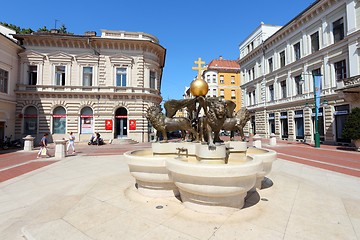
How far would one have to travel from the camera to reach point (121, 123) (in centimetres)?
2469

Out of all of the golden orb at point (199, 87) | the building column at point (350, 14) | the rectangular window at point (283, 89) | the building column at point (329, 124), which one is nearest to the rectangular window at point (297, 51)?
the rectangular window at point (283, 89)

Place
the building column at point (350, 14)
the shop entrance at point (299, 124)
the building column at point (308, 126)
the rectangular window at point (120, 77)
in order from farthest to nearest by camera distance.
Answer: the rectangular window at point (120, 77) < the shop entrance at point (299, 124) < the building column at point (308, 126) < the building column at point (350, 14)

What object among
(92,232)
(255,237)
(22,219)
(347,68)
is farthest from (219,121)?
(347,68)

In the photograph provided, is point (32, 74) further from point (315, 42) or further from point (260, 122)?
point (315, 42)

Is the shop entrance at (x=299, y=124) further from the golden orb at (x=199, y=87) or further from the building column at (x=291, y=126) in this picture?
the golden orb at (x=199, y=87)

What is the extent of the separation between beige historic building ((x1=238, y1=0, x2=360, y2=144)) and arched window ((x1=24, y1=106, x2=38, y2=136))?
31802 mm

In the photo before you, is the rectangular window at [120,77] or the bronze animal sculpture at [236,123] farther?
the rectangular window at [120,77]

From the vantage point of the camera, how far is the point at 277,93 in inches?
1138

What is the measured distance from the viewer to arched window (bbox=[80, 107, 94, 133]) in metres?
23.8

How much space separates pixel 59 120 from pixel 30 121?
342 cm

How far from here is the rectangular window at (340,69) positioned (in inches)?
762

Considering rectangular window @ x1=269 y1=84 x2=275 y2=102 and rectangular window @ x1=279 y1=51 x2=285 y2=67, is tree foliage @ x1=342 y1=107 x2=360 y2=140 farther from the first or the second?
rectangular window @ x1=279 y1=51 x2=285 y2=67

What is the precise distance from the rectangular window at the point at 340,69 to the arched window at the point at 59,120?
33010mm

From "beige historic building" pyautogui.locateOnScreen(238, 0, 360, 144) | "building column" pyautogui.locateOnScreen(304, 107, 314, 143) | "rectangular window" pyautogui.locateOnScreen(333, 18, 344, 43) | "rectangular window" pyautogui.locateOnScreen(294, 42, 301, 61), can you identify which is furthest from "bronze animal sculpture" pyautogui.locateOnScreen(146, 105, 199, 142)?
"rectangular window" pyautogui.locateOnScreen(294, 42, 301, 61)
